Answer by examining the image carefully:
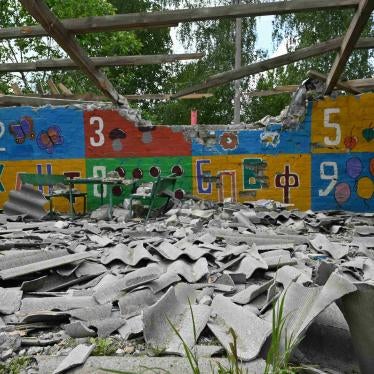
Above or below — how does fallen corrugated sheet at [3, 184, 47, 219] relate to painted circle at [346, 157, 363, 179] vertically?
below

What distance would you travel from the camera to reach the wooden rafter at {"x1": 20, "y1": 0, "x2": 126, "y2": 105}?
17.9 ft

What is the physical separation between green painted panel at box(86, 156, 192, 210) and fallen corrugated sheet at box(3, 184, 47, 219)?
1.44 meters

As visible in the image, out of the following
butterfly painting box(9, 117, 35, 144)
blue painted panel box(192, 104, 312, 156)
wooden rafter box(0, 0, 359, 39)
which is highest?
wooden rafter box(0, 0, 359, 39)

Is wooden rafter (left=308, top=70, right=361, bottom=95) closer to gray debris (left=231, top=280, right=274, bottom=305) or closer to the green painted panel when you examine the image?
the green painted panel

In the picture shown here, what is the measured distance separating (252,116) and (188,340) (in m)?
27.4

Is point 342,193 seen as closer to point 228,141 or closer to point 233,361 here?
point 228,141

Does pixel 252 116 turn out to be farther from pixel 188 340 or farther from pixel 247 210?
pixel 188 340

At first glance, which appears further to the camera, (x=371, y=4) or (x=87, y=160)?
(x=87, y=160)

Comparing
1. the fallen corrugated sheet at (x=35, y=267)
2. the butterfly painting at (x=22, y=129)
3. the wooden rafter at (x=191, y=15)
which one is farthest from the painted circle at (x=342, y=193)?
the butterfly painting at (x=22, y=129)

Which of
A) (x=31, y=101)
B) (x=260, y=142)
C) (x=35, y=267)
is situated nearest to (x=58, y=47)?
(x=31, y=101)

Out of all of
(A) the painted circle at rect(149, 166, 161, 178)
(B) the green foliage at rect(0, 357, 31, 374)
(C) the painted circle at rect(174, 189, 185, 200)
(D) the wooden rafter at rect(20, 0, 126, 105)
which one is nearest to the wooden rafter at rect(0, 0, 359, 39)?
(D) the wooden rafter at rect(20, 0, 126, 105)

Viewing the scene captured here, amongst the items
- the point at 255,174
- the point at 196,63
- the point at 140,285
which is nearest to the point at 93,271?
the point at 140,285

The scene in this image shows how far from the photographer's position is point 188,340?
8.54 ft

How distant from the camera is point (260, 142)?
30.8ft
